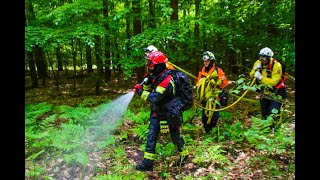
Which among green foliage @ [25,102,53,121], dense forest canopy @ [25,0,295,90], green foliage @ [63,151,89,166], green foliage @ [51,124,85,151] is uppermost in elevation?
dense forest canopy @ [25,0,295,90]

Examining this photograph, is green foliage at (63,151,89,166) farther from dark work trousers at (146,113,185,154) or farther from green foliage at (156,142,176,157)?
green foliage at (156,142,176,157)

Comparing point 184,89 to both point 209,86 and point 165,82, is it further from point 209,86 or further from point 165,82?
point 209,86

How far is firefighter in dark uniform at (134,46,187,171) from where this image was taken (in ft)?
16.8

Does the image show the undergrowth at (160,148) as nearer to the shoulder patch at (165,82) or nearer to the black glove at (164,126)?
the black glove at (164,126)

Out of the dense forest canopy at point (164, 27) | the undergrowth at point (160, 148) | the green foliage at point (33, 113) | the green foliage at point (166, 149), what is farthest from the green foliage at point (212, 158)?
the green foliage at point (33, 113)

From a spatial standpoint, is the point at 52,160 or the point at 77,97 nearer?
the point at 52,160

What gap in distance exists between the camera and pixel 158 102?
17.6ft

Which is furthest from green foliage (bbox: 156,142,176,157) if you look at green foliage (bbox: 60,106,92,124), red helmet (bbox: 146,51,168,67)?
green foliage (bbox: 60,106,92,124)

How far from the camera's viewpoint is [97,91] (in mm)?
13164

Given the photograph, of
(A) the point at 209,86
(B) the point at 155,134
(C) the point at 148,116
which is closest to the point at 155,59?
(B) the point at 155,134
